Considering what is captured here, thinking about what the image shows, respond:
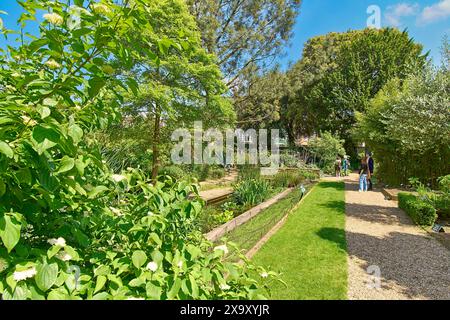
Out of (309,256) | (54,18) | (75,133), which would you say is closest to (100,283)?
(75,133)

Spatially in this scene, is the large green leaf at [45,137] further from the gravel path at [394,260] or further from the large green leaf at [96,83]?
the gravel path at [394,260]

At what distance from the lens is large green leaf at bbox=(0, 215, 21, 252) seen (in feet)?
3.53

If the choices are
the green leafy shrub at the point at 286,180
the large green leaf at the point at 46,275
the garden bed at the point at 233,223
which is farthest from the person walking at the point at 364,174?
the large green leaf at the point at 46,275

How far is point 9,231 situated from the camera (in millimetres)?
1095

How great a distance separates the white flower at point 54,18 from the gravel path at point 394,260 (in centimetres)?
471

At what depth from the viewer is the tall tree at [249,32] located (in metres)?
20.7

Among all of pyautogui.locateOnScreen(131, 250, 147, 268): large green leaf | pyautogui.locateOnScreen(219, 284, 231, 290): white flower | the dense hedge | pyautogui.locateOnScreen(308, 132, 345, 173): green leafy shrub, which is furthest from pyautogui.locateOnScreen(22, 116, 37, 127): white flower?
pyautogui.locateOnScreen(308, 132, 345, 173): green leafy shrub

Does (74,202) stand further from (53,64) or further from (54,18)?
(54,18)

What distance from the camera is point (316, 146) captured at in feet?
81.6

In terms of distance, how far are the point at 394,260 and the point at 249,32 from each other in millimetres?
19435

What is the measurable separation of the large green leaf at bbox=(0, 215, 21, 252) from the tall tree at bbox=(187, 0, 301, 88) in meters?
20.3

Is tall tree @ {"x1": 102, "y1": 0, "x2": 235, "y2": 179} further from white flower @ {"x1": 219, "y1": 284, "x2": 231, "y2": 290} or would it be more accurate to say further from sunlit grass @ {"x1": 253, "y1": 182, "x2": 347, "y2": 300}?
white flower @ {"x1": 219, "y1": 284, "x2": 231, "y2": 290}

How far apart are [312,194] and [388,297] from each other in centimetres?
928

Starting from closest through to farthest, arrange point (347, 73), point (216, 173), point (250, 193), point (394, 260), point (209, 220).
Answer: point (394, 260) → point (209, 220) → point (250, 193) → point (216, 173) → point (347, 73)
